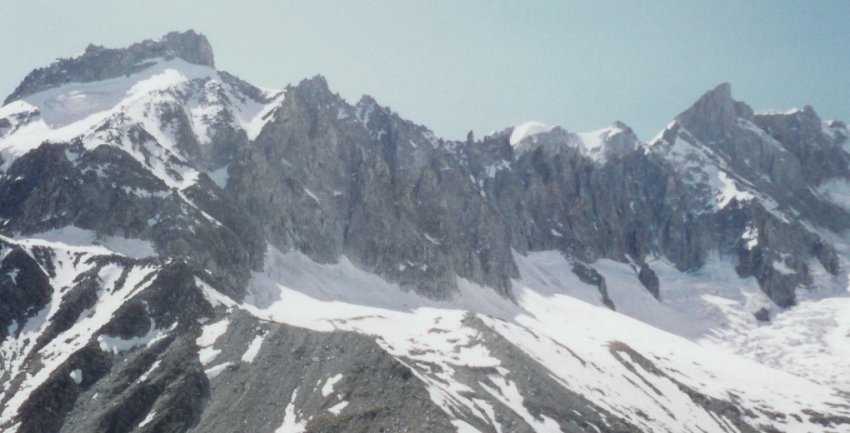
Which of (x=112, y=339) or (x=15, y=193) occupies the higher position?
(x=15, y=193)

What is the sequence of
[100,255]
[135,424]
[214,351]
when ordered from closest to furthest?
[135,424] < [214,351] < [100,255]

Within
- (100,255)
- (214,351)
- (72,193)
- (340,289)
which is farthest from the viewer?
(340,289)

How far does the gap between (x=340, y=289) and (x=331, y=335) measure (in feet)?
262

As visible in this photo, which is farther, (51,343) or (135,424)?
(51,343)

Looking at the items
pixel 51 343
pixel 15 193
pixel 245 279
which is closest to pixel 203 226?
pixel 245 279

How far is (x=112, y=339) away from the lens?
4306 inches

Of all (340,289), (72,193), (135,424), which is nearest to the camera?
(135,424)

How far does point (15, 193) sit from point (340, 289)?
65701mm

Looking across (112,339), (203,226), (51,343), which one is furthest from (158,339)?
(203,226)

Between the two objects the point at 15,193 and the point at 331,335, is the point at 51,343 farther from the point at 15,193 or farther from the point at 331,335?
the point at 15,193

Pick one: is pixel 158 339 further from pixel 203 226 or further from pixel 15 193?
pixel 15 193

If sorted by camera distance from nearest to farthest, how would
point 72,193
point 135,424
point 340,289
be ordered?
point 135,424
point 72,193
point 340,289

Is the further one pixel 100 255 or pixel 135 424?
pixel 100 255

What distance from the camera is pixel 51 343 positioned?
11194 centimetres
